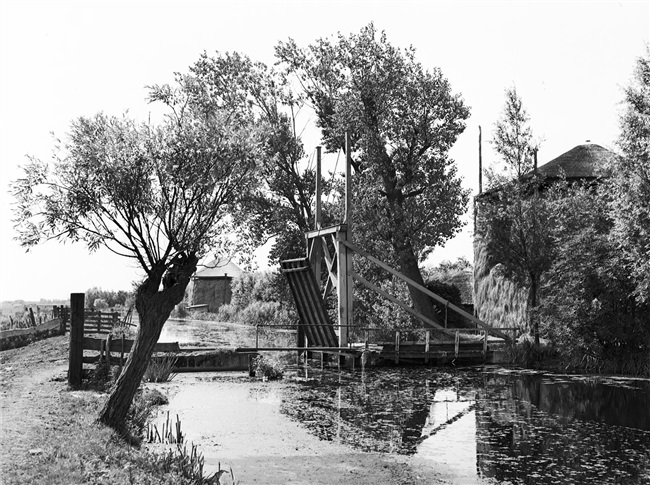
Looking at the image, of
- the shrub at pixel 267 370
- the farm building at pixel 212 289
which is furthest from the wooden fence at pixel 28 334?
the farm building at pixel 212 289

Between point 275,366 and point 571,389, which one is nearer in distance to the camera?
point 571,389

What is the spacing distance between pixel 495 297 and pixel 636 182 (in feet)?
54.1

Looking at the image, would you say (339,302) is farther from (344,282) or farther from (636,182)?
(636,182)

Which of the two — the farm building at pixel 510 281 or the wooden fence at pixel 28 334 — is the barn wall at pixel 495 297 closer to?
the farm building at pixel 510 281

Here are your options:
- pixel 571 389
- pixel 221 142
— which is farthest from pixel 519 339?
pixel 221 142

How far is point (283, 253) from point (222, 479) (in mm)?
30083

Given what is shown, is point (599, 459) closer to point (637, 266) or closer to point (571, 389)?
point (571, 389)

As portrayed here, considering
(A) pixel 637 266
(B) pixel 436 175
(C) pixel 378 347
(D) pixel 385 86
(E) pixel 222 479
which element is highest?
(D) pixel 385 86

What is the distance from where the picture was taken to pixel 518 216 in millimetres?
32406

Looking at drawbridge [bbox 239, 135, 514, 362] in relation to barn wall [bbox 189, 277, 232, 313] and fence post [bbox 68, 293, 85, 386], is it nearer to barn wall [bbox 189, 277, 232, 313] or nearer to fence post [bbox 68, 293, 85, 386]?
fence post [bbox 68, 293, 85, 386]

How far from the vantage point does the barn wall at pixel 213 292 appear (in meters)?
75.4

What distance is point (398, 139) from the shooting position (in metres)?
37.4

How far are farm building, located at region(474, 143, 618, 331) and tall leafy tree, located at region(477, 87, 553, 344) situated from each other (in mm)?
1602

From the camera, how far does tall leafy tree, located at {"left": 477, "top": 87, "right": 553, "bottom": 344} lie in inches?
1270
